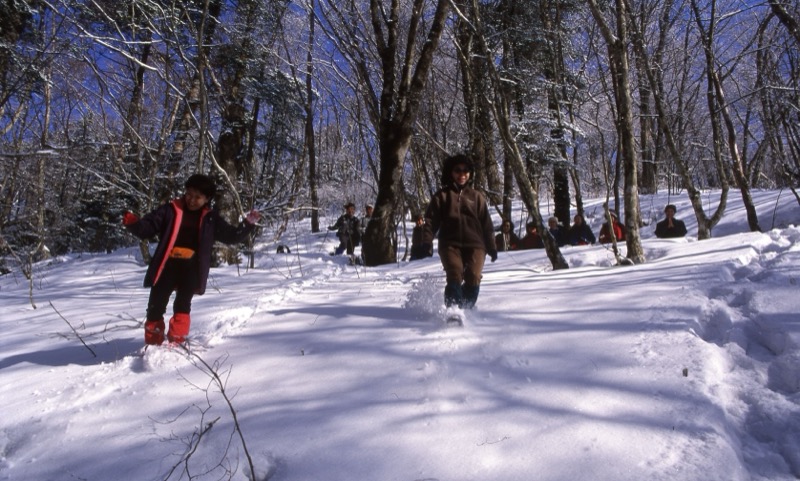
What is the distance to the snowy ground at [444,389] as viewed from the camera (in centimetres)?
188

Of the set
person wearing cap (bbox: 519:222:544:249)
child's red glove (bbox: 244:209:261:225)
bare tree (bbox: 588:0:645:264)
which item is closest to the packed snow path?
child's red glove (bbox: 244:209:261:225)

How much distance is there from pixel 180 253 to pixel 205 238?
206mm

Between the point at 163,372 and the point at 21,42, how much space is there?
24.5 feet

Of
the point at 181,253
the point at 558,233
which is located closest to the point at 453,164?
the point at 181,253

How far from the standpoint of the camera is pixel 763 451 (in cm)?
185

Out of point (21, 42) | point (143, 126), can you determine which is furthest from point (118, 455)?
point (143, 126)

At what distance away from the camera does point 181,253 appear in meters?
3.49

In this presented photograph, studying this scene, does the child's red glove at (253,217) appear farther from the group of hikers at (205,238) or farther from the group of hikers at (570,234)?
the group of hikers at (570,234)

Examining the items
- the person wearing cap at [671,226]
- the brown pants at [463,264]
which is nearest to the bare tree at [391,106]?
the brown pants at [463,264]

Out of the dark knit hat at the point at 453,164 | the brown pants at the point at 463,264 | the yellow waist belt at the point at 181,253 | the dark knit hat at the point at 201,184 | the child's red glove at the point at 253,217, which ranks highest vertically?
the dark knit hat at the point at 453,164

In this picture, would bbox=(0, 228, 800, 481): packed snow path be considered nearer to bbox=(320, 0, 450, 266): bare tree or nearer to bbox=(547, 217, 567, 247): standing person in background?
bbox=(320, 0, 450, 266): bare tree

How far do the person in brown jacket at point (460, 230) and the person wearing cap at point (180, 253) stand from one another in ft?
4.84

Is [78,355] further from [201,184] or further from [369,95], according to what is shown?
[369,95]

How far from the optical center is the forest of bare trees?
661cm
